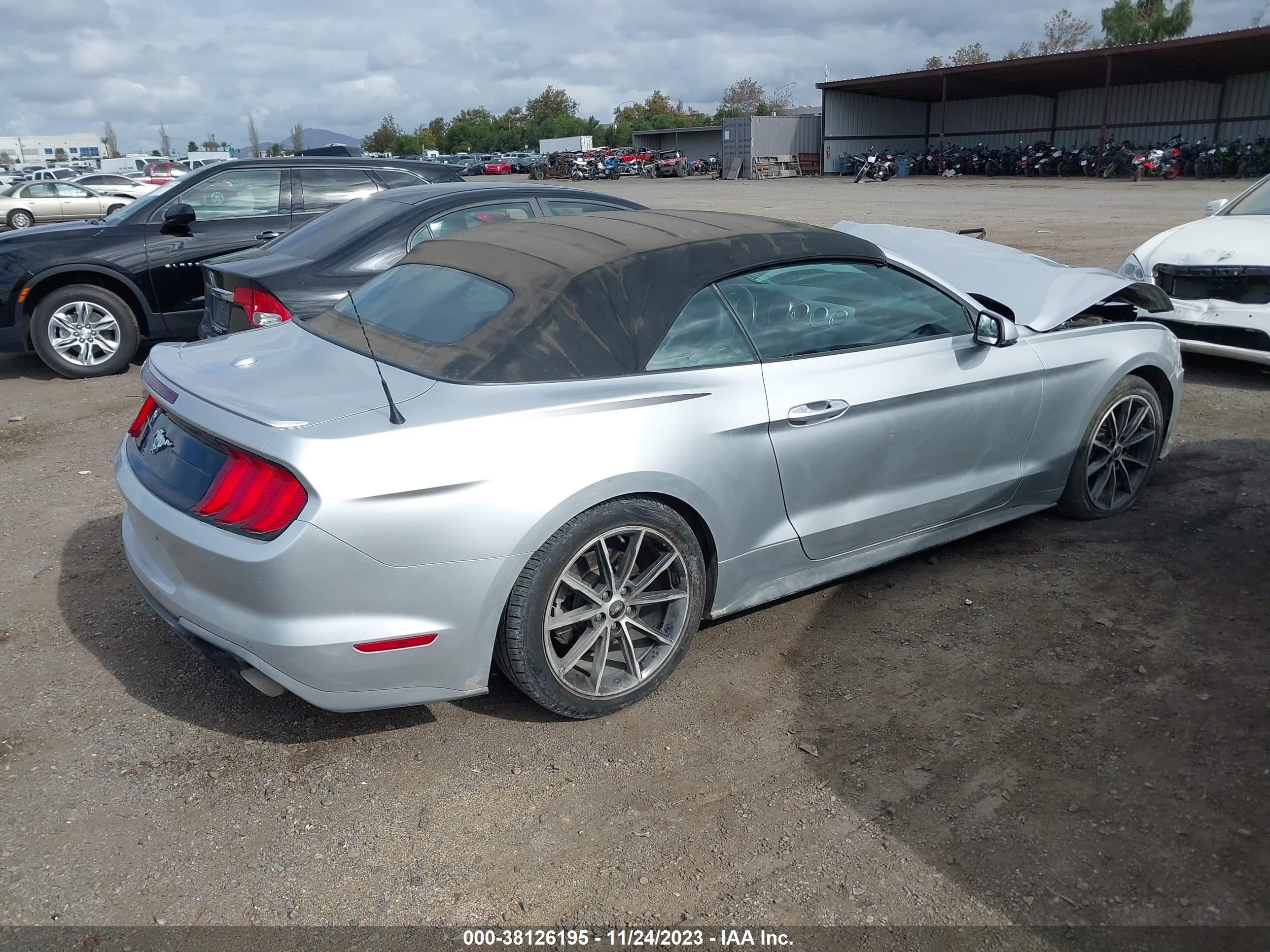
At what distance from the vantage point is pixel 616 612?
10.4 ft

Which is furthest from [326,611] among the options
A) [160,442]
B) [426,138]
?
[426,138]

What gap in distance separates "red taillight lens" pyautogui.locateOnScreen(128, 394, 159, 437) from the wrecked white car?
21.6ft

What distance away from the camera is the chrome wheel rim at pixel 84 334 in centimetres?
791

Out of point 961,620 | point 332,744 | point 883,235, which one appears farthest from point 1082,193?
point 332,744

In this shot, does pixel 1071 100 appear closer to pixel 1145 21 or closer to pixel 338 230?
pixel 1145 21

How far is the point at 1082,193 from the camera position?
90.1ft

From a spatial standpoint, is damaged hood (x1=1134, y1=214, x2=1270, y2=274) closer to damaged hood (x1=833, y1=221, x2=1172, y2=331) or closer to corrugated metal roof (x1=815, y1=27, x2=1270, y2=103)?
damaged hood (x1=833, y1=221, x2=1172, y2=331)

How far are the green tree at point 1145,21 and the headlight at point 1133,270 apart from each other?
63.1m

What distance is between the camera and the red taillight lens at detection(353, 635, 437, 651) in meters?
2.71

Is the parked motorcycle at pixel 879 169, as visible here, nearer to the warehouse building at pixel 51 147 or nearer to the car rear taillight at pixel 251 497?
the car rear taillight at pixel 251 497

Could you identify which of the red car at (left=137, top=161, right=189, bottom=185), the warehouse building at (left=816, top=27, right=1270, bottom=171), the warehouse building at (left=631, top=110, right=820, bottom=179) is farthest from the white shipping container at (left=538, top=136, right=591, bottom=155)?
the red car at (left=137, top=161, right=189, bottom=185)

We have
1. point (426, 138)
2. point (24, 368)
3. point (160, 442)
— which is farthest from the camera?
point (426, 138)

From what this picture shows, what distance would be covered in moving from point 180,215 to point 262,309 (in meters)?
2.77

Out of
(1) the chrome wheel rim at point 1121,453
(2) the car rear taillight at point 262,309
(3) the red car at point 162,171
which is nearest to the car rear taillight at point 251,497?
(2) the car rear taillight at point 262,309
